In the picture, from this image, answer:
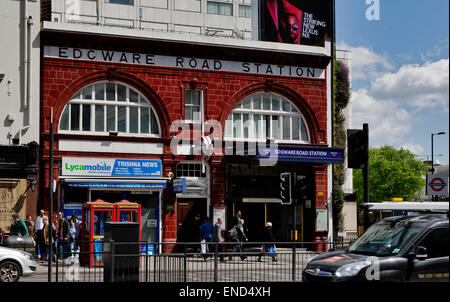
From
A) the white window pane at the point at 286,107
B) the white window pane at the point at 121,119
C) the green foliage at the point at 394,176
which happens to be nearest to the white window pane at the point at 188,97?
the white window pane at the point at 121,119

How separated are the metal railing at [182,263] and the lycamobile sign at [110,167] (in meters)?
11.2

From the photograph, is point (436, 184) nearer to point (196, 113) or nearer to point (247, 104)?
point (196, 113)

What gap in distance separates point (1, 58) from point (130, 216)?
9816 mm

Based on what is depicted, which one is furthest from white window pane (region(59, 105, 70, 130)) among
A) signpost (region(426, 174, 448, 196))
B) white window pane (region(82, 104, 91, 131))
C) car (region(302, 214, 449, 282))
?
signpost (region(426, 174, 448, 196))

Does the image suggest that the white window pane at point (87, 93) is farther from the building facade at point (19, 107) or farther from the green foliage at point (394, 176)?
the green foliage at point (394, 176)

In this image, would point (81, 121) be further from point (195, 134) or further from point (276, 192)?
point (276, 192)

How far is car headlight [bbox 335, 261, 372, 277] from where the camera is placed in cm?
1060

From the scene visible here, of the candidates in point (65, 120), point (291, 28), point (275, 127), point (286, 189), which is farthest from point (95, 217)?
point (291, 28)

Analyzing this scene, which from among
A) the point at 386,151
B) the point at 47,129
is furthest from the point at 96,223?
the point at 386,151

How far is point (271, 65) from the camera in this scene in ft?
105

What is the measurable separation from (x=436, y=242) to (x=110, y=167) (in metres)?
20.0

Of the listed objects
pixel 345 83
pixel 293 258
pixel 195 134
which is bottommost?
pixel 293 258

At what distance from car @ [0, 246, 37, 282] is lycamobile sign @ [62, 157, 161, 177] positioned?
1062cm
